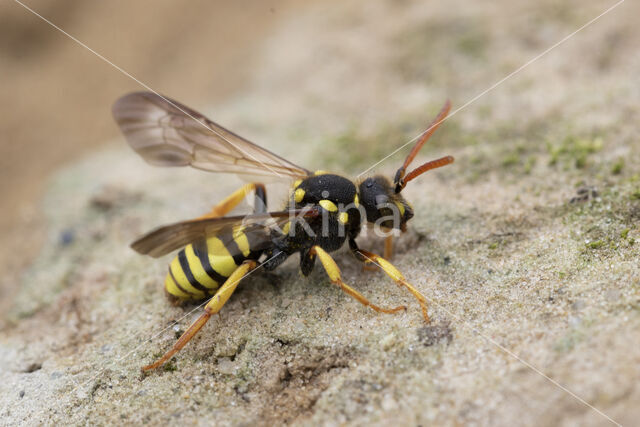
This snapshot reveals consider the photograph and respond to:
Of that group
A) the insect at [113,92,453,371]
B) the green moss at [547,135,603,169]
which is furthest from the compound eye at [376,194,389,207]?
the green moss at [547,135,603,169]

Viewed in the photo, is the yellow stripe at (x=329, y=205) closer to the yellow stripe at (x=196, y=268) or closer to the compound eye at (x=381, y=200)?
the compound eye at (x=381, y=200)

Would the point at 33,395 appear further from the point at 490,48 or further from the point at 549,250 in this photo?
Answer: the point at 490,48

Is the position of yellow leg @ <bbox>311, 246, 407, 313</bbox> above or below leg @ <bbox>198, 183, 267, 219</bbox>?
below

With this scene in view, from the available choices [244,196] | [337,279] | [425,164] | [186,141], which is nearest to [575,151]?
[425,164]

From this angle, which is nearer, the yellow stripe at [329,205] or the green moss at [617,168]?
the yellow stripe at [329,205]

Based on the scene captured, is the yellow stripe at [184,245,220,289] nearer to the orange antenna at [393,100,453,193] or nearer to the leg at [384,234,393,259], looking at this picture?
the leg at [384,234,393,259]

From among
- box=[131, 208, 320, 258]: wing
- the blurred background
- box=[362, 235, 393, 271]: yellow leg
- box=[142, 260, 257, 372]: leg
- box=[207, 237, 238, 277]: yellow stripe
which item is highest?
the blurred background

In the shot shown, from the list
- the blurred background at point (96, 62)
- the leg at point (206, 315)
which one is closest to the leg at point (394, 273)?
the leg at point (206, 315)
